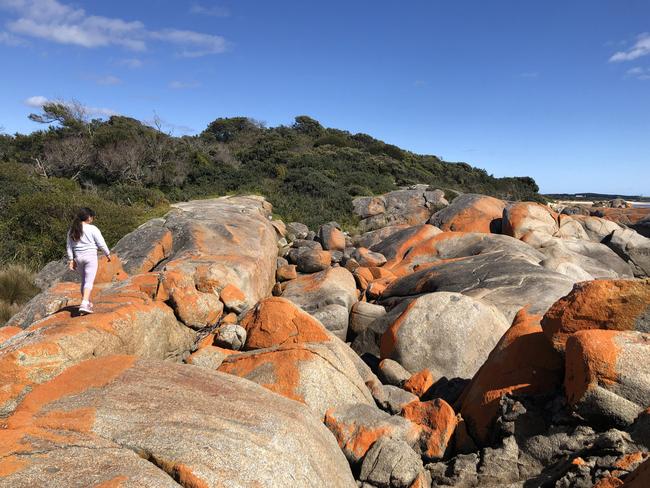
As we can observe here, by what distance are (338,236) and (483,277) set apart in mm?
10196

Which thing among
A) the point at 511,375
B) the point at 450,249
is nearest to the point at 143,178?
the point at 450,249

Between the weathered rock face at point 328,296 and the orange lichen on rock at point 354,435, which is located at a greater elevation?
the weathered rock face at point 328,296

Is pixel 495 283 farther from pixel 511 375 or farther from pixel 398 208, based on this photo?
pixel 398 208

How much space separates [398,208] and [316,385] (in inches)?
939

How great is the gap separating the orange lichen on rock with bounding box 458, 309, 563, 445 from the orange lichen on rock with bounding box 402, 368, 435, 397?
130 cm

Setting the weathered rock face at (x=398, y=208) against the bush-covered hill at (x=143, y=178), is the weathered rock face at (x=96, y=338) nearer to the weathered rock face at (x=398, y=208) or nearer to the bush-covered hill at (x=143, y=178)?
the bush-covered hill at (x=143, y=178)

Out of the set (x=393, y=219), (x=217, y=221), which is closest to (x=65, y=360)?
(x=217, y=221)

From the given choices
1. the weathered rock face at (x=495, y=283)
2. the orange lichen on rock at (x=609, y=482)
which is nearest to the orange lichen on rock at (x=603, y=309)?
the orange lichen on rock at (x=609, y=482)

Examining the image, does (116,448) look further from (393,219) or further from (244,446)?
(393,219)

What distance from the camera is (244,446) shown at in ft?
14.1

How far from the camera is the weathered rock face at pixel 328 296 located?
11961mm

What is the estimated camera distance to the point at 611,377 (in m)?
5.07

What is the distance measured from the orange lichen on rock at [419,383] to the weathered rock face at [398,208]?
19.5m

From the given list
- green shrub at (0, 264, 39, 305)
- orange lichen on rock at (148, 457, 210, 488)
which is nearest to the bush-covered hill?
green shrub at (0, 264, 39, 305)
